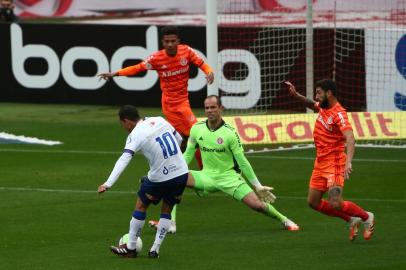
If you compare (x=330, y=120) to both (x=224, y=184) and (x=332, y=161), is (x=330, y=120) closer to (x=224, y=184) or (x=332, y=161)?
(x=332, y=161)

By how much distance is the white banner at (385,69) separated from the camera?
26.3 meters

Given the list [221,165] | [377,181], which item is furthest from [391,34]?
[221,165]

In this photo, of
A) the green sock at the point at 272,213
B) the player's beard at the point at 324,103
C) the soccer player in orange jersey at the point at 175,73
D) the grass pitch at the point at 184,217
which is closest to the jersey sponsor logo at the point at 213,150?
the green sock at the point at 272,213

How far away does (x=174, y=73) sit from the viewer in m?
19.5

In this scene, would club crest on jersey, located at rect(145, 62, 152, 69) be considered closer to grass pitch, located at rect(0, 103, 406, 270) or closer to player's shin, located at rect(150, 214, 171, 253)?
grass pitch, located at rect(0, 103, 406, 270)

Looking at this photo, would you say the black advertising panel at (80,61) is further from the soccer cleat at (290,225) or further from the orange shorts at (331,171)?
the orange shorts at (331,171)

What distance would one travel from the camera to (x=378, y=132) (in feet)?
80.8

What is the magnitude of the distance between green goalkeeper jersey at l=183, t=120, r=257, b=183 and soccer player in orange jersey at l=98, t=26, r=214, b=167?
2.67 m

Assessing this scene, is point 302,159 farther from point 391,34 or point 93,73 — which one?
point 93,73

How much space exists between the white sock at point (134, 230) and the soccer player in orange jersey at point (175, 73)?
4.72 meters

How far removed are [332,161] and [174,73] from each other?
4471 mm

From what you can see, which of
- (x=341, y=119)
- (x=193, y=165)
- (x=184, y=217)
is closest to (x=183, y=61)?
(x=184, y=217)

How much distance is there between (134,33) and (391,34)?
21.3 feet

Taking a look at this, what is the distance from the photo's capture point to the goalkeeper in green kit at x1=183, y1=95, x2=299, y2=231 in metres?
16.2
